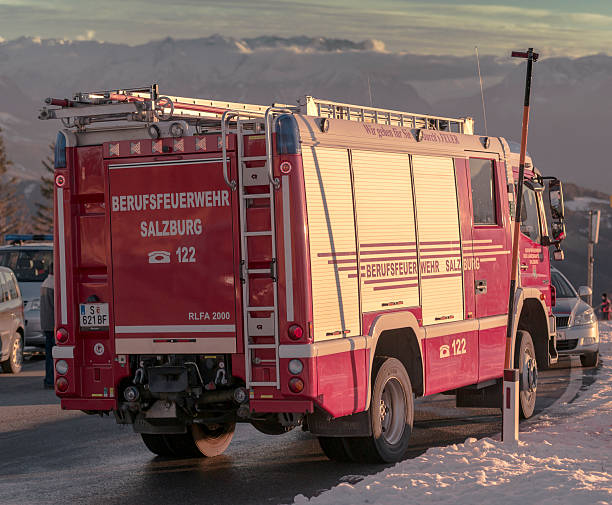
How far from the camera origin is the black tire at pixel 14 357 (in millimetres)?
20484

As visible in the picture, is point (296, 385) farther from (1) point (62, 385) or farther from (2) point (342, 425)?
(1) point (62, 385)

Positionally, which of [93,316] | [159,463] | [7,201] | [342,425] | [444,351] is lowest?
[159,463]

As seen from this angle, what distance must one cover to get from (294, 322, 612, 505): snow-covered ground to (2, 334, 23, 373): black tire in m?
11.6

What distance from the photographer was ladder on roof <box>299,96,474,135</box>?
10452 millimetres

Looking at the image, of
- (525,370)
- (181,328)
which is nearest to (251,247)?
(181,328)

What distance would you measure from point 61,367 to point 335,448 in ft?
8.21

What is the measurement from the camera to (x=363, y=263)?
9844 millimetres

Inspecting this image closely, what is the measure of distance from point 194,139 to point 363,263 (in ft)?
5.81

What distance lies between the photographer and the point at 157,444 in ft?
35.9

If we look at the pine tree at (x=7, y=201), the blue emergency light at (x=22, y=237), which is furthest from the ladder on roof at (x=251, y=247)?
the pine tree at (x=7, y=201)

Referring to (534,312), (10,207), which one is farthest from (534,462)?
(10,207)

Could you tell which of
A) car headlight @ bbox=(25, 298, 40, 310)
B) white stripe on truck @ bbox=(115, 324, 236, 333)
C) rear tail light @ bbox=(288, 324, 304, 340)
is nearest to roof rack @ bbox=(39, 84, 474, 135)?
white stripe on truck @ bbox=(115, 324, 236, 333)

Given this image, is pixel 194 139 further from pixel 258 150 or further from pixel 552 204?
pixel 552 204

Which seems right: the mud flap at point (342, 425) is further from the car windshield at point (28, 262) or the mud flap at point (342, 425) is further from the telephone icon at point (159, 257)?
the car windshield at point (28, 262)
